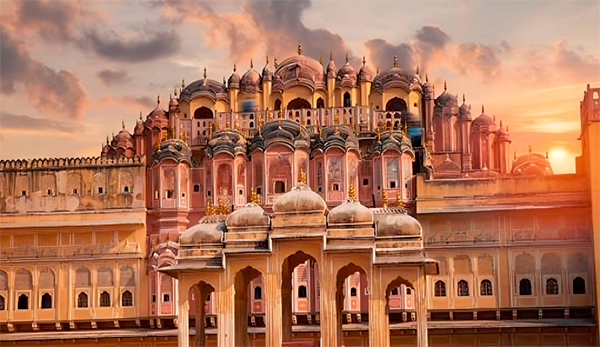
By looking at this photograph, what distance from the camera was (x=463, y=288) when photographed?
37562 millimetres

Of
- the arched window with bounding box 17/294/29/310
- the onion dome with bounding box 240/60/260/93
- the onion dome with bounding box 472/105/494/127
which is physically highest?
the onion dome with bounding box 240/60/260/93

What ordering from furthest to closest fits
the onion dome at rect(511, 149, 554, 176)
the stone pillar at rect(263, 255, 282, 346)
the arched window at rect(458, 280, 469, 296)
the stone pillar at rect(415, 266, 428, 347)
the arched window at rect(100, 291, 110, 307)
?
1. the onion dome at rect(511, 149, 554, 176)
2. the arched window at rect(100, 291, 110, 307)
3. the arched window at rect(458, 280, 469, 296)
4. the stone pillar at rect(263, 255, 282, 346)
5. the stone pillar at rect(415, 266, 428, 347)

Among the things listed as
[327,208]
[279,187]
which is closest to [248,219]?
[327,208]

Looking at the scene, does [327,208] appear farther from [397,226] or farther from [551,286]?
[551,286]

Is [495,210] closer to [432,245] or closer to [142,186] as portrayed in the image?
[432,245]

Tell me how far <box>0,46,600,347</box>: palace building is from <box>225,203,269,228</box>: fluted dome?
851 centimetres

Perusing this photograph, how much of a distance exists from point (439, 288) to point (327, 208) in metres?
5.79

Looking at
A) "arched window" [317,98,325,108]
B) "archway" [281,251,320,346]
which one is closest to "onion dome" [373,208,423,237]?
"archway" [281,251,320,346]

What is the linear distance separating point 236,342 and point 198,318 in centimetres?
132

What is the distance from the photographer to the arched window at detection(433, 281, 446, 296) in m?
37.6

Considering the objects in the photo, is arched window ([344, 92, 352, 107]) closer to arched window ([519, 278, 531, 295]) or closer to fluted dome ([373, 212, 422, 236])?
arched window ([519, 278, 531, 295])

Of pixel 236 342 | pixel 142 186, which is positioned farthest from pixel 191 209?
pixel 236 342

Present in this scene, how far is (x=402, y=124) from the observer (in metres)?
42.0

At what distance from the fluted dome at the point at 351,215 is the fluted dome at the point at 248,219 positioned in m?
1.66
